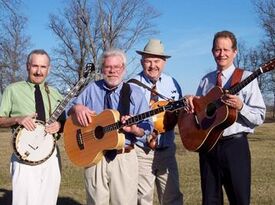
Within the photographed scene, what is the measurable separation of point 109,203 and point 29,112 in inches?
47.6

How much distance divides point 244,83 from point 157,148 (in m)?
1.58

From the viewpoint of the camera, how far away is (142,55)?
19.0ft

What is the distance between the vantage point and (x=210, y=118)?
186 inches

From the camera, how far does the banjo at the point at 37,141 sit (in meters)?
4.67

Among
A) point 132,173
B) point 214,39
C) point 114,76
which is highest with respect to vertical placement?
point 214,39

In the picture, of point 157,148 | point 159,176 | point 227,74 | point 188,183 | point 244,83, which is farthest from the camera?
point 188,183

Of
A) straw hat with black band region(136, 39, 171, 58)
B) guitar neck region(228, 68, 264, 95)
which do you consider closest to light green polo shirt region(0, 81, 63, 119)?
straw hat with black band region(136, 39, 171, 58)

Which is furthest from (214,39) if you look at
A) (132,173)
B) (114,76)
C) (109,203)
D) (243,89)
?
(109,203)

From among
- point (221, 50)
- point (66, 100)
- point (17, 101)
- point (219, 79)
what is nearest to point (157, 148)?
point (219, 79)

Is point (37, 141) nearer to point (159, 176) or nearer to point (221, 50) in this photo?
point (159, 176)

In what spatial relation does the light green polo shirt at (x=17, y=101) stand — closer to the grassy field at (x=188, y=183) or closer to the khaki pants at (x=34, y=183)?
the khaki pants at (x=34, y=183)

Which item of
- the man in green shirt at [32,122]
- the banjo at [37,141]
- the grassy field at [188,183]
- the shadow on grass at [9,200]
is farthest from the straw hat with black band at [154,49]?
the shadow on grass at [9,200]

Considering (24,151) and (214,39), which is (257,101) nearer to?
(214,39)

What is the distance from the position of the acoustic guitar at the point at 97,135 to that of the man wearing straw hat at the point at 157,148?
847mm
